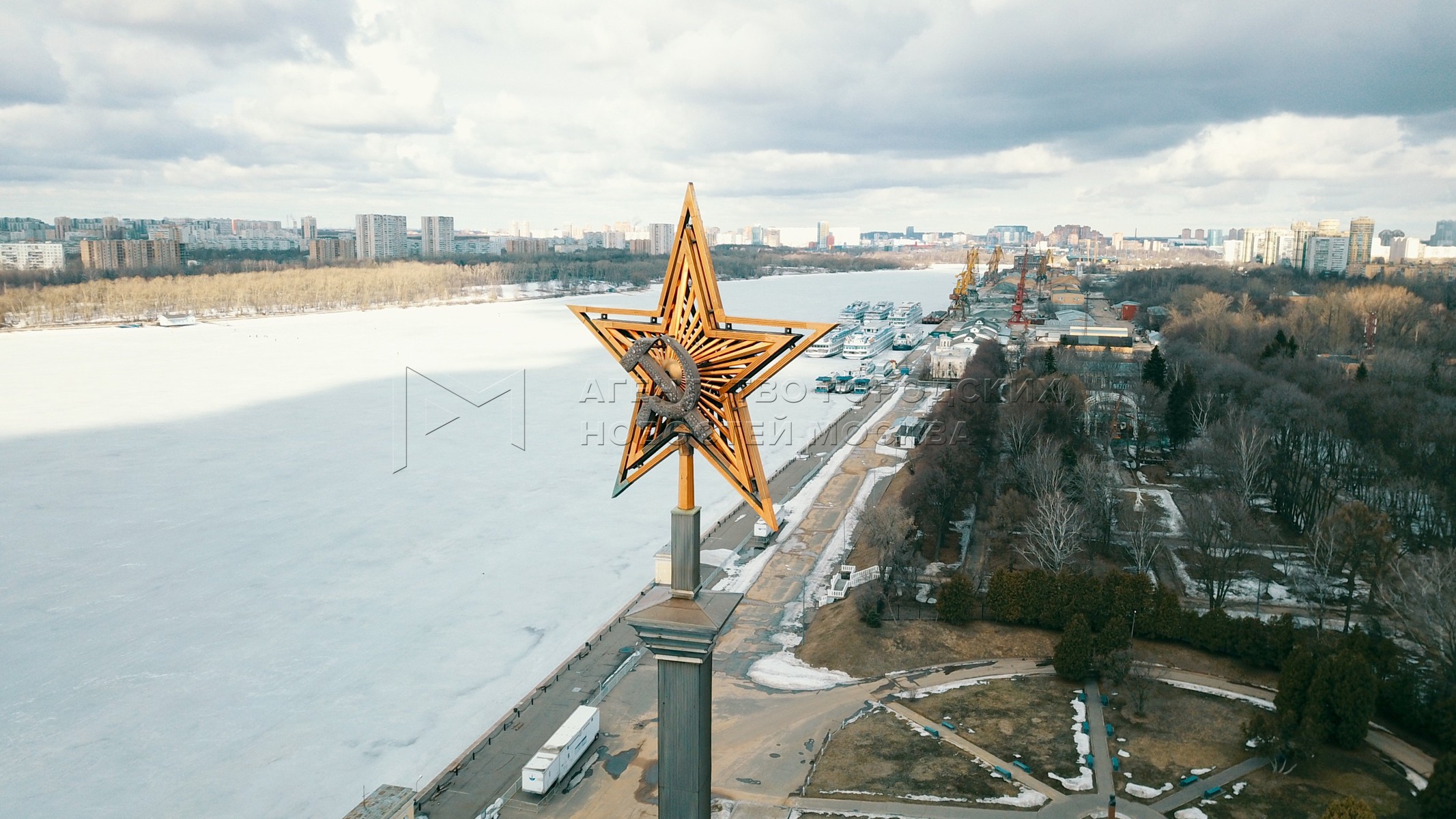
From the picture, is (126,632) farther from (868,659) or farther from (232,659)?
(868,659)

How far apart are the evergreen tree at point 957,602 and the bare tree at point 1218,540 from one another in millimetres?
8604

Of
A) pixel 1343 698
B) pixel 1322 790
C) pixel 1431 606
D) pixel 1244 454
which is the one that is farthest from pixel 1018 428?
pixel 1322 790

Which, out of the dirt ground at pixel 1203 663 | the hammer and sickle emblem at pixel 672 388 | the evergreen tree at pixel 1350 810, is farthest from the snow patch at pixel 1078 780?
the hammer and sickle emblem at pixel 672 388

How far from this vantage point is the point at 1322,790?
75.3 ft

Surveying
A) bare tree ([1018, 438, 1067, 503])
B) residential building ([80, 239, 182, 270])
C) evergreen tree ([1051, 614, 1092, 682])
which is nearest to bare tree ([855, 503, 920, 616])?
evergreen tree ([1051, 614, 1092, 682])

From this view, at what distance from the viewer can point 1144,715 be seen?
2684 cm

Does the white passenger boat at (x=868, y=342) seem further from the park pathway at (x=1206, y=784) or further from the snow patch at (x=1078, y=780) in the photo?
the snow patch at (x=1078, y=780)

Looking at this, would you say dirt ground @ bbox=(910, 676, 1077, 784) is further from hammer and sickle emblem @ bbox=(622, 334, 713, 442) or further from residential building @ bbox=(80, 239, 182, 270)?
residential building @ bbox=(80, 239, 182, 270)

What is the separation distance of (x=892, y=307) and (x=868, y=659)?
12950cm

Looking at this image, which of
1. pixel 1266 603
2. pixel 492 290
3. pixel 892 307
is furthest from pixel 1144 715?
pixel 492 290

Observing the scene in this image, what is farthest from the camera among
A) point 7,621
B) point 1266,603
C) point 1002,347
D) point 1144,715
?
point 1002,347

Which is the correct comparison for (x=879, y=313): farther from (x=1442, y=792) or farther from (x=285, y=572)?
(x=1442, y=792)

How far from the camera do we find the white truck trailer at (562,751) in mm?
22703

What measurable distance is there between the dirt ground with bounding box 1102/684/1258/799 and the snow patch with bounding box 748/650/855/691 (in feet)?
25.9
